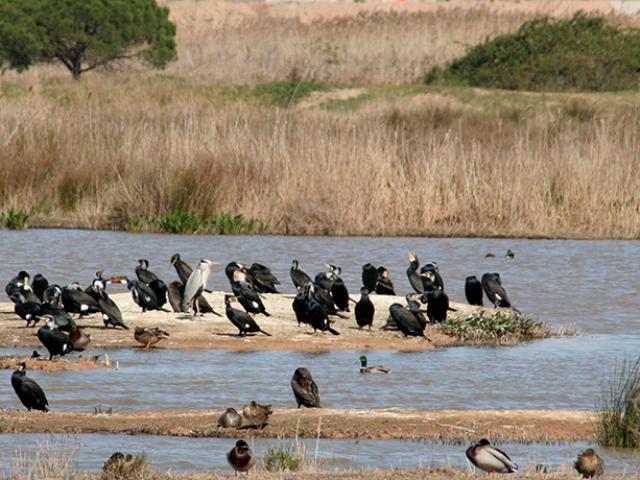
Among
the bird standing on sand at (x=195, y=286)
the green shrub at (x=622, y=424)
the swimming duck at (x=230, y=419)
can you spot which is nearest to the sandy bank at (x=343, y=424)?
the swimming duck at (x=230, y=419)

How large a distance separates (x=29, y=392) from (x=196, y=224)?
16.2 metres

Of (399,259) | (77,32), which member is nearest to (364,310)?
(399,259)

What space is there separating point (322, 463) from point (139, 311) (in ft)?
28.1

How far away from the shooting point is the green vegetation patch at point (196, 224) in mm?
28812

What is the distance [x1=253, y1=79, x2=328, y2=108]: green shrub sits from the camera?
42031 mm

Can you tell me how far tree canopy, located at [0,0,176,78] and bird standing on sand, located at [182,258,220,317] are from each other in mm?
30593

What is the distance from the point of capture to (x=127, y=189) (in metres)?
29.0

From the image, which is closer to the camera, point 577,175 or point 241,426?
point 241,426

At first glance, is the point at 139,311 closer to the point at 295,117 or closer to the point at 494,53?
the point at 295,117

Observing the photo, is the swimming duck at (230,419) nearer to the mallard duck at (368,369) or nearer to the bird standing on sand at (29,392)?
the bird standing on sand at (29,392)

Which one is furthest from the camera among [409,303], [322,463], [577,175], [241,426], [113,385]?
[577,175]

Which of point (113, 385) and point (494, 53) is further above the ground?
point (494, 53)

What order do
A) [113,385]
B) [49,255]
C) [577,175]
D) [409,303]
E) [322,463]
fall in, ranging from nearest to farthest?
[322,463] → [113,385] → [409,303] → [49,255] → [577,175]

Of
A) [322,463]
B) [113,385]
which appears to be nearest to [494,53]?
[113,385]
